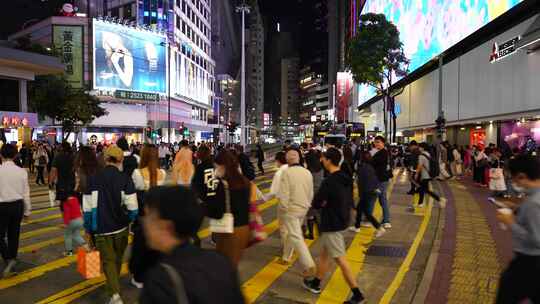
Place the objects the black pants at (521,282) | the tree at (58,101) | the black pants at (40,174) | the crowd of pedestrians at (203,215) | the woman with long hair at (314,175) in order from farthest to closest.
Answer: the tree at (58,101)
the black pants at (40,174)
the woman with long hair at (314,175)
the black pants at (521,282)
the crowd of pedestrians at (203,215)

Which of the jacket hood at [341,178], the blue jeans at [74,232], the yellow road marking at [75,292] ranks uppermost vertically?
the jacket hood at [341,178]

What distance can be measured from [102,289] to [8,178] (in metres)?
2.09

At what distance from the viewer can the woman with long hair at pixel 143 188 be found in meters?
4.13

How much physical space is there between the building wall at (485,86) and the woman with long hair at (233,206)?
728 inches

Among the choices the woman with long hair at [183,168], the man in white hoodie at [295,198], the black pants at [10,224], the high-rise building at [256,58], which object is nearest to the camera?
the man in white hoodie at [295,198]

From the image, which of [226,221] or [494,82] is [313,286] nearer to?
[226,221]

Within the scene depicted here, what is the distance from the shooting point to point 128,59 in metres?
53.8

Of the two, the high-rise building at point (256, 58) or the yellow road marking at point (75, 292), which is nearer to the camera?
the yellow road marking at point (75, 292)

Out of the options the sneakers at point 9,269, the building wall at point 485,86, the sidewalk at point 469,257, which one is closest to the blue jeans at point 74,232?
the sneakers at point 9,269

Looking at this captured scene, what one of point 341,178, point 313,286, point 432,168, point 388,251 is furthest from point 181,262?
point 432,168

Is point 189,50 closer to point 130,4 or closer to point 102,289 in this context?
point 130,4

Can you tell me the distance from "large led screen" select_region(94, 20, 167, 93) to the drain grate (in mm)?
45357

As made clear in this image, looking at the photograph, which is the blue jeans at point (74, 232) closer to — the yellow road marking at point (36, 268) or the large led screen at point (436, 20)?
the yellow road marking at point (36, 268)

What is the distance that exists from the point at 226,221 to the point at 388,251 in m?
4.49
